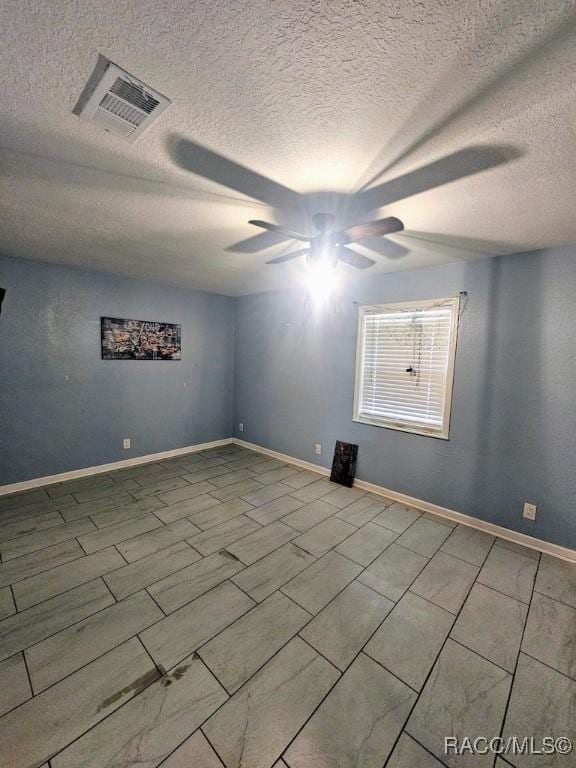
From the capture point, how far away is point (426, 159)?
1.43 m

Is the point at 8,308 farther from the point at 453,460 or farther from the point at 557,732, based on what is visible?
the point at 557,732

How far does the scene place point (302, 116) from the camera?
1217 millimetres

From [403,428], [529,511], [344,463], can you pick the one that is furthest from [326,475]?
[529,511]

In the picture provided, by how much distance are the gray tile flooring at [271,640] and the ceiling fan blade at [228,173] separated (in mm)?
2442

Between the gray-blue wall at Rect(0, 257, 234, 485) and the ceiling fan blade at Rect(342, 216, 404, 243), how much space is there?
10.5 feet

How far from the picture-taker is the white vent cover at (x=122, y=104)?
1.08 m

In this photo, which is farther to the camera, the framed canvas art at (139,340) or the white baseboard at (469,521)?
the framed canvas art at (139,340)

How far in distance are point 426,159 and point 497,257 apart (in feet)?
5.64

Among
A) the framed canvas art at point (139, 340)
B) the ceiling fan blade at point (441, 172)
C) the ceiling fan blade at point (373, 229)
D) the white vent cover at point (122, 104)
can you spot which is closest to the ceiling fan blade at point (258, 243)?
the ceiling fan blade at point (373, 229)

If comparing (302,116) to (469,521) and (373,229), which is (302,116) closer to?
(373,229)

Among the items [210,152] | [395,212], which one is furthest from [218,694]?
[395,212]

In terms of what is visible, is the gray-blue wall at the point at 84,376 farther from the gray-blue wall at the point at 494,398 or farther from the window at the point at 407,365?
the window at the point at 407,365

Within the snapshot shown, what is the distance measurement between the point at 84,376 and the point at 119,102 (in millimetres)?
3229

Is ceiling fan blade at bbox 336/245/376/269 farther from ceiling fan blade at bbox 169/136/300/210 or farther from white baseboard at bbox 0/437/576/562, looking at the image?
white baseboard at bbox 0/437/576/562
